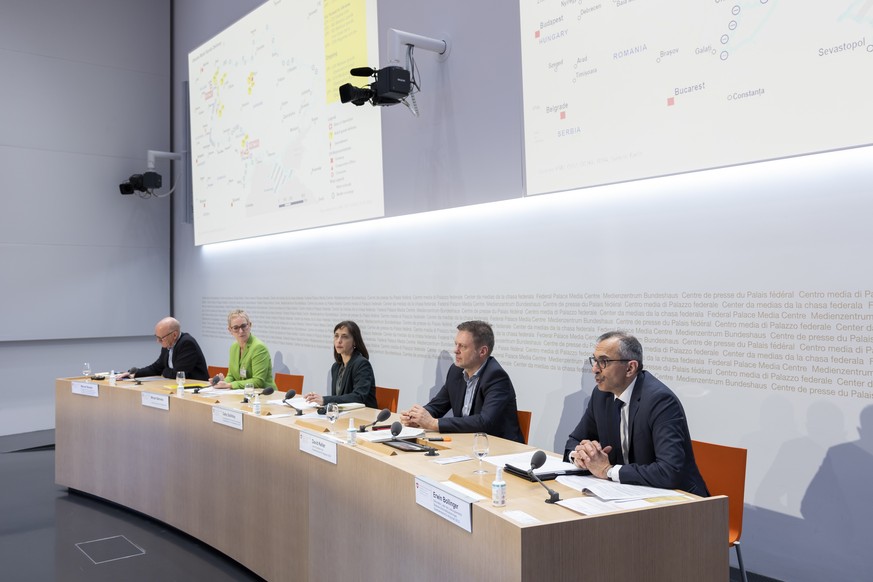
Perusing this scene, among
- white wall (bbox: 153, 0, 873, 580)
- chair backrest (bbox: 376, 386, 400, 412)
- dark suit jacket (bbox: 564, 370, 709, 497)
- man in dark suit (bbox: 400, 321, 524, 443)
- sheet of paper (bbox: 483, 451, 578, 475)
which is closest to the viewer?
dark suit jacket (bbox: 564, 370, 709, 497)

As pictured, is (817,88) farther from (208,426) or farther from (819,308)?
(208,426)

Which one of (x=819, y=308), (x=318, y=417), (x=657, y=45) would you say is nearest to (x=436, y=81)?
(x=657, y=45)

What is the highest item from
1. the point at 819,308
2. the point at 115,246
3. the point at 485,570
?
the point at 115,246

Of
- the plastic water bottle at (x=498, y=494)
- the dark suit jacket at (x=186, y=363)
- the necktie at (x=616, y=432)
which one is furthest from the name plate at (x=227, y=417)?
the plastic water bottle at (x=498, y=494)

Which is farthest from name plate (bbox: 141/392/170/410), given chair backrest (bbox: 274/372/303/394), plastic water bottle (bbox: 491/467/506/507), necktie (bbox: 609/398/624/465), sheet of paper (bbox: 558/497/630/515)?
sheet of paper (bbox: 558/497/630/515)

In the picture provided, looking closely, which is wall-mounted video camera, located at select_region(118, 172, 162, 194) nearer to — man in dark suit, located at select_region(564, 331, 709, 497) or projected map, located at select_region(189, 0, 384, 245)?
projected map, located at select_region(189, 0, 384, 245)

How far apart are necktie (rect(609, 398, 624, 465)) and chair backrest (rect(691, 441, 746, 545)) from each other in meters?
0.39

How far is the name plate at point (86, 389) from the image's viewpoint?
514 cm

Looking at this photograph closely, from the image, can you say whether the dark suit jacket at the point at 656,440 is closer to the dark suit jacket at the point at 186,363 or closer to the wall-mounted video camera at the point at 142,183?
the dark suit jacket at the point at 186,363

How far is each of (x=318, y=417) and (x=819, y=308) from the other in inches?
93.2

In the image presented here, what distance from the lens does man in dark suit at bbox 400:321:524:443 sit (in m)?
3.38

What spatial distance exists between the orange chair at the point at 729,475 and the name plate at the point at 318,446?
1460mm

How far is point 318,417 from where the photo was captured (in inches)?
145

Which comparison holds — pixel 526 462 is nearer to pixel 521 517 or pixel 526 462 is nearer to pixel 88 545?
pixel 521 517
